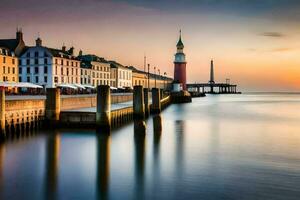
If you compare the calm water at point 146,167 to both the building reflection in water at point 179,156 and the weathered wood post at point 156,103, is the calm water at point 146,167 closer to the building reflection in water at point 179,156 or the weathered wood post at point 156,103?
the building reflection in water at point 179,156

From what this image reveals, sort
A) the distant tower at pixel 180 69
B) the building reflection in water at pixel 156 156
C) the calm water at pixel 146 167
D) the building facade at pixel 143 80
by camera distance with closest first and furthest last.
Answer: the calm water at pixel 146 167 → the building reflection in water at pixel 156 156 → the distant tower at pixel 180 69 → the building facade at pixel 143 80

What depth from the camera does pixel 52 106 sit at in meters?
35.2

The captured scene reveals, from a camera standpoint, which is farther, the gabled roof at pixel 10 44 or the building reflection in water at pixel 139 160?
the gabled roof at pixel 10 44

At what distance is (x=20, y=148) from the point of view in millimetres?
26812

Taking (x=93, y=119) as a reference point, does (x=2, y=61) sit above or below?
above

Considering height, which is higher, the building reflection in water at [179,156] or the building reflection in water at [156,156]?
the building reflection in water at [156,156]

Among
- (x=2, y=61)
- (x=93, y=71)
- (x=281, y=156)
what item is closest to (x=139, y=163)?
(x=281, y=156)

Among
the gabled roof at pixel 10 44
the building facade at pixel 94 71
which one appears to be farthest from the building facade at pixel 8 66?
the building facade at pixel 94 71

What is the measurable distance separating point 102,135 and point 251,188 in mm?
18083

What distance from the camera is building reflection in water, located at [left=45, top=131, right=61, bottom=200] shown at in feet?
56.2

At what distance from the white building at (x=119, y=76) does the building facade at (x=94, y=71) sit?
323cm

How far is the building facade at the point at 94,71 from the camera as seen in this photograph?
92.0m

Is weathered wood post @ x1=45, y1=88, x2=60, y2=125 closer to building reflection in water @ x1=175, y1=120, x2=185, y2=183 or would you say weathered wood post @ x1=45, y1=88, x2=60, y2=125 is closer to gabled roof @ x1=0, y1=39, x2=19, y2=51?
building reflection in water @ x1=175, y1=120, x2=185, y2=183

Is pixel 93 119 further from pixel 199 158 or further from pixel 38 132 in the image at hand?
pixel 199 158
